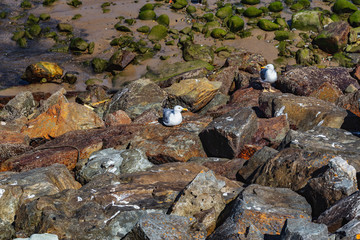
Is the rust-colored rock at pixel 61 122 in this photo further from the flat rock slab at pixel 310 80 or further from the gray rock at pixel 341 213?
the gray rock at pixel 341 213

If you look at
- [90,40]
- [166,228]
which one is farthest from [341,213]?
[90,40]

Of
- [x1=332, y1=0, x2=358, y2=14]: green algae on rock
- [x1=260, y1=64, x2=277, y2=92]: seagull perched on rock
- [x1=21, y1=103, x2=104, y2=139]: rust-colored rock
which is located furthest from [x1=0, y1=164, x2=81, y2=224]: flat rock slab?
[x1=332, y1=0, x2=358, y2=14]: green algae on rock

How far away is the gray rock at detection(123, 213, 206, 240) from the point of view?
4773mm

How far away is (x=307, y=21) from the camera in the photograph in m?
19.8

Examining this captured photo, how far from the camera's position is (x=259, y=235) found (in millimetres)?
4789

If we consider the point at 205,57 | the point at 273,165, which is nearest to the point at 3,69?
the point at 205,57

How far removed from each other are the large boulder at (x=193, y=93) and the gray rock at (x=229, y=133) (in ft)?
10.6

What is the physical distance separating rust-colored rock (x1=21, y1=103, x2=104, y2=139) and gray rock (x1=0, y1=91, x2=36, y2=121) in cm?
258

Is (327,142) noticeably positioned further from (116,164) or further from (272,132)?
(116,164)

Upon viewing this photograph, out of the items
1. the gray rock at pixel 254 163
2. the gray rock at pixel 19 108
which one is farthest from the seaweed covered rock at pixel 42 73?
the gray rock at pixel 254 163

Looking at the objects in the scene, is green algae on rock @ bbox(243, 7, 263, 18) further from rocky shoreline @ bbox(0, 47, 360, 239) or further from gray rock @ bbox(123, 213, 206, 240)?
gray rock @ bbox(123, 213, 206, 240)

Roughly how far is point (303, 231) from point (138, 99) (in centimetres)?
942

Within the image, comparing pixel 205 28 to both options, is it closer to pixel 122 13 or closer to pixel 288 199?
pixel 122 13

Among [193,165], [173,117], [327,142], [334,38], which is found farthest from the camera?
[334,38]
